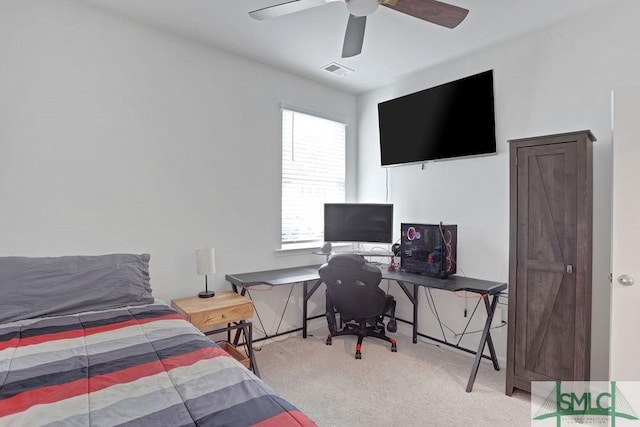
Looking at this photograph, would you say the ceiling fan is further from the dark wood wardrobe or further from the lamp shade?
the lamp shade

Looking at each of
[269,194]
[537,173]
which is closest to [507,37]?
[537,173]

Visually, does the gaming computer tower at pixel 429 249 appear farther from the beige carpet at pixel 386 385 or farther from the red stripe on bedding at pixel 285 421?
the red stripe on bedding at pixel 285 421

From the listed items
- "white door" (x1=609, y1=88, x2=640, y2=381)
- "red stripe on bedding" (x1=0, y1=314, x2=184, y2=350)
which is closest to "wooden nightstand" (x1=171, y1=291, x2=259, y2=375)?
"red stripe on bedding" (x1=0, y1=314, x2=184, y2=350)

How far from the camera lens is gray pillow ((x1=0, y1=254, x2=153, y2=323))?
6.38 feet

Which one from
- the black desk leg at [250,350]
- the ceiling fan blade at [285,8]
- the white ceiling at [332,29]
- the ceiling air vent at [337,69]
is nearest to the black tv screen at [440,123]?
the white ceiling at [332,29]

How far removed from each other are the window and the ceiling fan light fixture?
69.3 inches

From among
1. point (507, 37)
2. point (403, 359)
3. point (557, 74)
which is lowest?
point (403, 359)

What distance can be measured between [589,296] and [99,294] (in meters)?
3.13

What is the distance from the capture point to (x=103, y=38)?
2.52 meters

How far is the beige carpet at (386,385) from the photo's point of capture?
86.3 inches

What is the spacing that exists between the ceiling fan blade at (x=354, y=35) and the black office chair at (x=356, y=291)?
165 centimetres

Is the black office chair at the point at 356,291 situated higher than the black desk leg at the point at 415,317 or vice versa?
the black office chair at the point at 356,291

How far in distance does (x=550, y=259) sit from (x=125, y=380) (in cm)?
256

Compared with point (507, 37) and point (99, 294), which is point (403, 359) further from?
point (507, 37)
